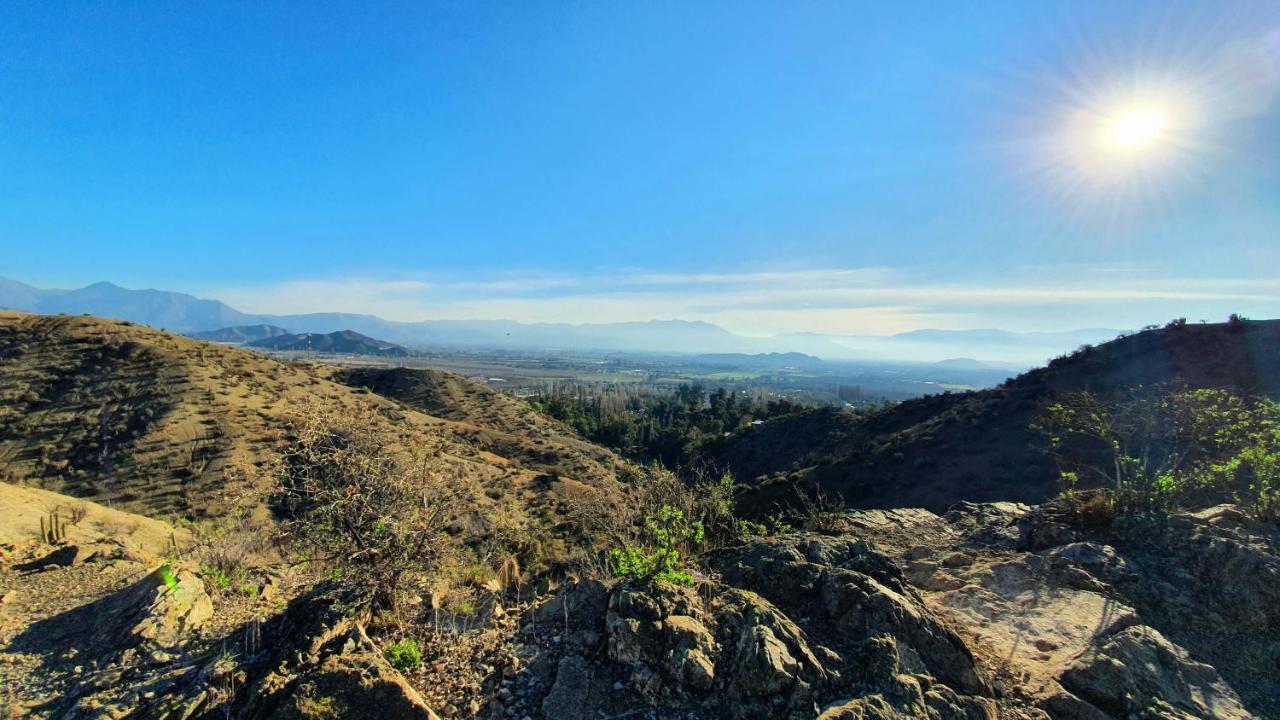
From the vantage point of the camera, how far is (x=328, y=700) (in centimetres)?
338

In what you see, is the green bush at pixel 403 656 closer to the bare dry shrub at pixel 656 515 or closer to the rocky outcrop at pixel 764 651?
the rocky outcrop at pixel 764 651

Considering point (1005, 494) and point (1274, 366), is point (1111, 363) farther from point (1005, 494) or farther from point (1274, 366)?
point (1005, 494)

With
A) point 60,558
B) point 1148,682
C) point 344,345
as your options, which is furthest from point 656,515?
point 344,345

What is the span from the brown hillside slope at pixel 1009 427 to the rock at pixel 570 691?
18313 mm

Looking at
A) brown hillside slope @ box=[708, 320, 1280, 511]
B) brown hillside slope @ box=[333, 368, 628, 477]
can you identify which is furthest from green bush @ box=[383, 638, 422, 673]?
brown hillside slope @ box=[333, 368, 628, 477]

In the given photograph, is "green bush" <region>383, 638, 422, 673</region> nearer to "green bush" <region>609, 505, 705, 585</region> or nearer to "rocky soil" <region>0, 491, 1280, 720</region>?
"rocky soil" <region>0, 491, 1280, 720</region>

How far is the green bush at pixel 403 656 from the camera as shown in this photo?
4.05 metres

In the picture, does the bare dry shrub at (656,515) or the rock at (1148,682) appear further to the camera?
the bare dry shrub at (656,515)

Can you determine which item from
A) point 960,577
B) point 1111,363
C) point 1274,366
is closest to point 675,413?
point 1111,363

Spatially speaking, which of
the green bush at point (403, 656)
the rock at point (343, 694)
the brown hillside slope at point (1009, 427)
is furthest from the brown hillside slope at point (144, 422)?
the brown hillside slope at point (1009, 427)

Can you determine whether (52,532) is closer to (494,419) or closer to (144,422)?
(144,422)

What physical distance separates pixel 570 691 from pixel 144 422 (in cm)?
2481

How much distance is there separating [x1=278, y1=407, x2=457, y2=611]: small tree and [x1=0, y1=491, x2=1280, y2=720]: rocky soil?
46 centimetres

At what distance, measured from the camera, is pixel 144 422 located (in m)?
19.1
